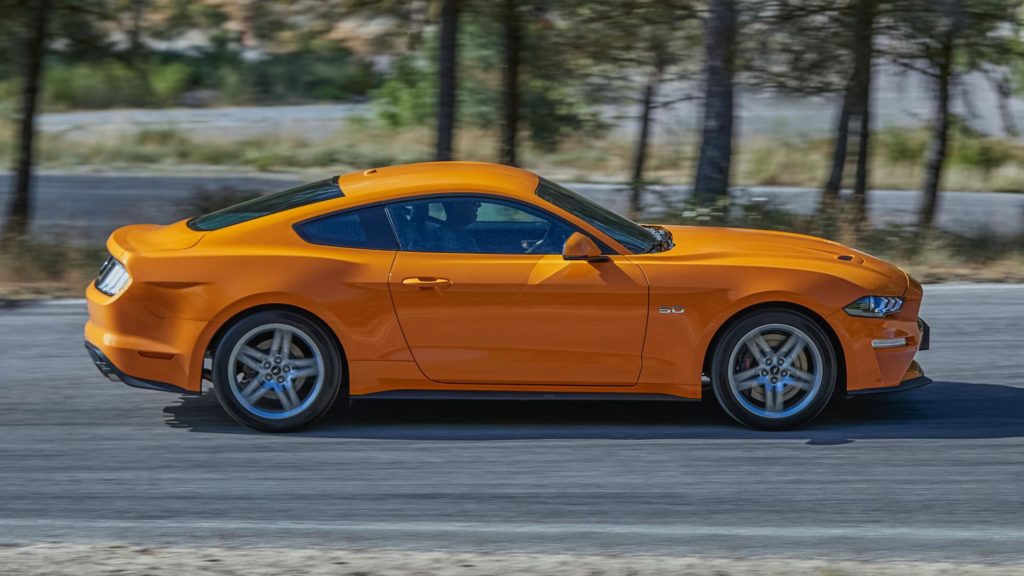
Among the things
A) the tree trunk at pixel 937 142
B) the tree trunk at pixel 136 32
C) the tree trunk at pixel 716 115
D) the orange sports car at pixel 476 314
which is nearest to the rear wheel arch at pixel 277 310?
the orange sports car at pixel 476 314

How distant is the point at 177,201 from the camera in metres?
17.8

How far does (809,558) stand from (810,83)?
12478 millimetres

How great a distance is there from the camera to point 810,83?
16672mm

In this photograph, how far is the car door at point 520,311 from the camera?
6508 millimetres

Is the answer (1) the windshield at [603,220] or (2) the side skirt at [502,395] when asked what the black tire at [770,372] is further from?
(1) the windshield at [603,220]

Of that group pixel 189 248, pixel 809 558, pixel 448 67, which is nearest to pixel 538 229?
pixel 189 248

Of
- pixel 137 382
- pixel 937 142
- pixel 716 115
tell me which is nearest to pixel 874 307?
pixel 137 382

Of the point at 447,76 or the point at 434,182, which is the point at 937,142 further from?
the point at 434,182

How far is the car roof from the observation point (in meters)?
6.72

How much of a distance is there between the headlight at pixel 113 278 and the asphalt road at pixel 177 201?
9.26 m

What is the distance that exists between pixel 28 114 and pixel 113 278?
995 centimetres

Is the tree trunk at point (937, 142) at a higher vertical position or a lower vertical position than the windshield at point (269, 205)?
higher

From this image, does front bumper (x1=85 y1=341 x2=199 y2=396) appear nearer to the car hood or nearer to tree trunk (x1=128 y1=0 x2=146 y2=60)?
the car hood

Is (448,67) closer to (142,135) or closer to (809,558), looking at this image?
(809,558)
